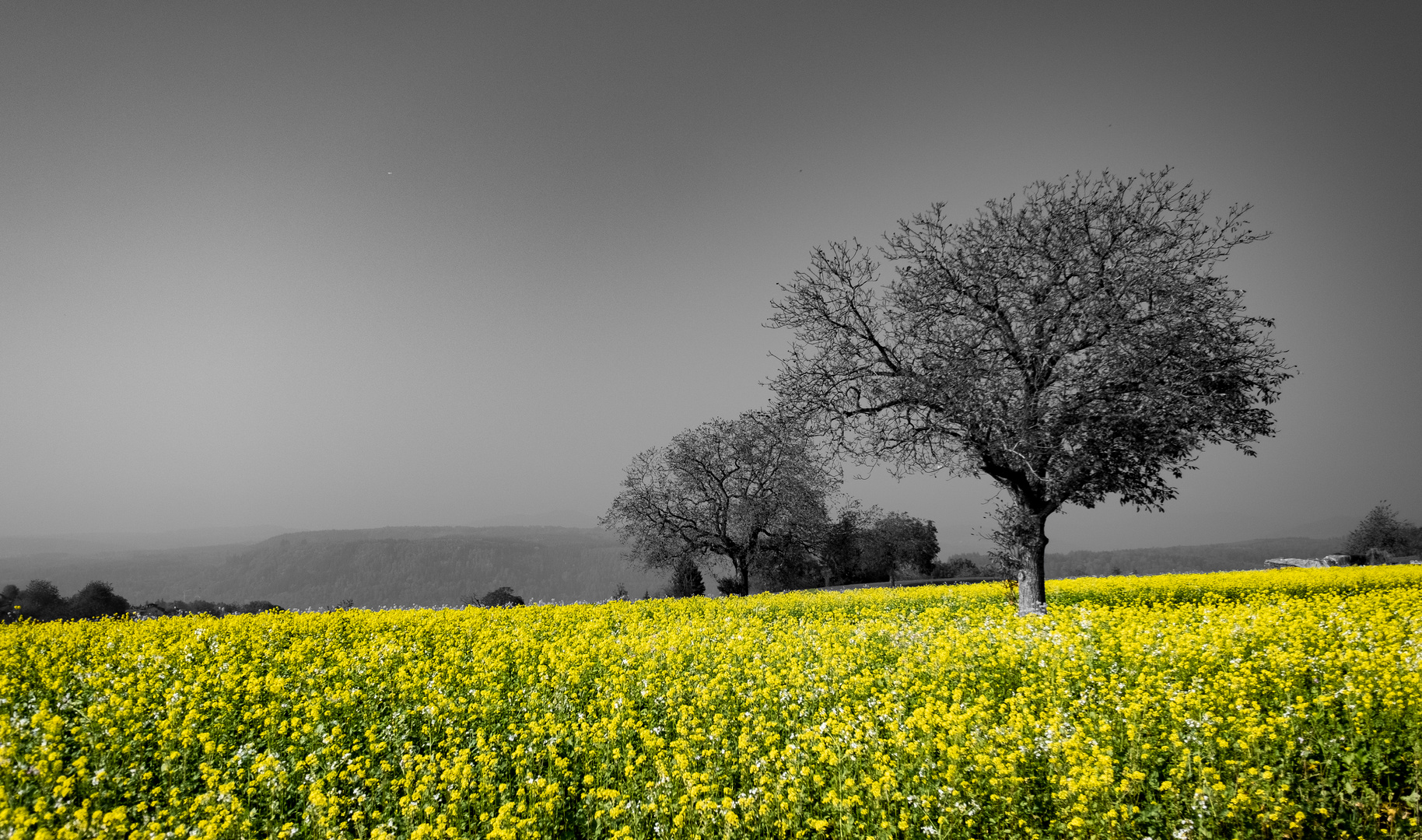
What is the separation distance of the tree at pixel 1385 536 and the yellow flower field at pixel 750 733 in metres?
61.4

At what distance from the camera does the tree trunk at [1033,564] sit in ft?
50.3

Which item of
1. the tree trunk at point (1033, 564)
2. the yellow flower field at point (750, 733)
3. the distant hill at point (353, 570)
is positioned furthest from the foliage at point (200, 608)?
the distant hill at point (353, 570)

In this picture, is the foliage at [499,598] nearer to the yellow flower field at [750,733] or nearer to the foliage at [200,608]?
the foliage at [200,608]

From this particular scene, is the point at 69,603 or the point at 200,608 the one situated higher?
the point at 200,608

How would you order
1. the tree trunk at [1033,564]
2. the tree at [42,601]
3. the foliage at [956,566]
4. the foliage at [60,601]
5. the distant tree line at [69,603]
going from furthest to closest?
the foliage at [956,566] < the foliage at [60,601] < the tree at [42,601] < the distant tree line at [69,603] < the tree trunk at [1033,564]

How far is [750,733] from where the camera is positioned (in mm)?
6234

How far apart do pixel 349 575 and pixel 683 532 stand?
143699 mm

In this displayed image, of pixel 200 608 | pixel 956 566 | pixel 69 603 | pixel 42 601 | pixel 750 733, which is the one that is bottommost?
pixel 956 566

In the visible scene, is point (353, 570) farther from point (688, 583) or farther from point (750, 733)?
point (750, 733)

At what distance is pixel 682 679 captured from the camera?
8.20 metres

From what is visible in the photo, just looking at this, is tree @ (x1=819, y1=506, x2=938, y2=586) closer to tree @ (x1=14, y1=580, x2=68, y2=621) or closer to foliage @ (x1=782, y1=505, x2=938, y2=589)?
foliage @ (x1=782, y1=505, x2=938, y2=589)

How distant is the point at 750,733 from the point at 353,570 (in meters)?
170

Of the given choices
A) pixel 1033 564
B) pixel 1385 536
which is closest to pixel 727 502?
pixel 1033 564

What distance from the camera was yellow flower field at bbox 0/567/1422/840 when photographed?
4.73 m
